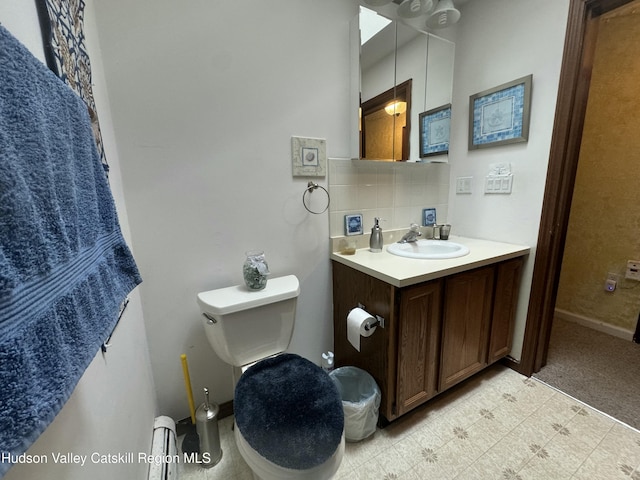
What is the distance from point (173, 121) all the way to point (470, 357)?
182 cm

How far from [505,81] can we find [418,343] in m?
1.52

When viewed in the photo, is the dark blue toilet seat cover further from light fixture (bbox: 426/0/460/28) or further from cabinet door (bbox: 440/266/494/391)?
light fixture (bbox: 426/0/460/28)

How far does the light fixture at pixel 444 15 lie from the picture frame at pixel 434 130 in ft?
1.41

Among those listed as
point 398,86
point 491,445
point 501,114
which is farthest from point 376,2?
point 491,445

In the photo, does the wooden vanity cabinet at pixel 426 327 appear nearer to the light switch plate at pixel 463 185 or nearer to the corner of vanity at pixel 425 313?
the corner of vanity at pixel 425 313

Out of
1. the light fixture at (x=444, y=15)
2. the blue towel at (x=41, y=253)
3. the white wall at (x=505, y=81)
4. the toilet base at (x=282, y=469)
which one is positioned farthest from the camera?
the light fixture at (x=444, y=15)

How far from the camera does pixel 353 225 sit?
148cm

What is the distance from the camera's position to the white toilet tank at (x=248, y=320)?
1022mm

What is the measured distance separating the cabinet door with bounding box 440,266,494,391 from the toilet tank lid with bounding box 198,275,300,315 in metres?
0.74

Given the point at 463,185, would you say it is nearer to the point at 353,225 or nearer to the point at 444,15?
the point at 353,225

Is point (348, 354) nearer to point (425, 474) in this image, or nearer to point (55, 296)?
point (425, 474)

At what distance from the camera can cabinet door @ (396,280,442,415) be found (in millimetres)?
1078

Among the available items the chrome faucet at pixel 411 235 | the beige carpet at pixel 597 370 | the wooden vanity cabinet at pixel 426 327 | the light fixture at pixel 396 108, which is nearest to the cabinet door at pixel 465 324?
the wooden vanity cabinet at pixel 426 327

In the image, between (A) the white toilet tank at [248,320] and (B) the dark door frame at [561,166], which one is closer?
(A) the white toilet tank at [248,320]
